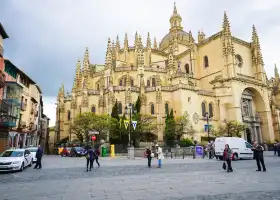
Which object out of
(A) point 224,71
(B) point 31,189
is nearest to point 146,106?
(A) point 224,71

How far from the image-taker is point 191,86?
3822cm

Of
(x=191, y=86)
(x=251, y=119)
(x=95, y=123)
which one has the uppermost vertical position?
(x=191, y=86)

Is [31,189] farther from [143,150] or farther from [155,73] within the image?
[155,73]

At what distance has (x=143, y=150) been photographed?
24.6 m

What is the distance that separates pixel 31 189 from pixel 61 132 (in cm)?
3798

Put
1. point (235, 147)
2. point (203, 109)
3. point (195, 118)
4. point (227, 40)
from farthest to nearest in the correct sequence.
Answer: point (227, 40) → point (203, 109) → point (195, 118) → point (235, 147)

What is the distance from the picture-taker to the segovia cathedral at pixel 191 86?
3728 centimetres

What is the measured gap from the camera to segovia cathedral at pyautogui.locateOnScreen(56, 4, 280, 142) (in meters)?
37.3

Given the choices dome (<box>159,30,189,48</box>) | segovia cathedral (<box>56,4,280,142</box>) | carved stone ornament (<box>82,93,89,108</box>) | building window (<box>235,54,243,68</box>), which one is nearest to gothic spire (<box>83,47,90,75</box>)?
segovia cathedral (<box>56,4,280,142</box>)

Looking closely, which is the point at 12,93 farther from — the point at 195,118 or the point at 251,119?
the point at 251,119

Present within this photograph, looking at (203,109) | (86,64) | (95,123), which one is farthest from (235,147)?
(86,64)

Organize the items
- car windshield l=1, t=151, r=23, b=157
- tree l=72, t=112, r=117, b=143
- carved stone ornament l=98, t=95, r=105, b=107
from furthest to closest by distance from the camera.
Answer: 1. carved stone ornament l=98, t=95, r=105, b=107
2. tree l=72, t=112, r=117, b=143
3. car windshield l=1, t=151, r=23, b=157

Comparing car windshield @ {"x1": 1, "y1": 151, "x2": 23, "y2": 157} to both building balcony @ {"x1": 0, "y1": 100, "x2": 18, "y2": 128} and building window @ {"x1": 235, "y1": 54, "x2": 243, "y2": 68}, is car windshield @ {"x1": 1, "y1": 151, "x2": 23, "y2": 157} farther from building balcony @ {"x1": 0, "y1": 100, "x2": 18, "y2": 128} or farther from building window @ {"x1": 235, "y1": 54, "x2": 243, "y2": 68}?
building window @ {"x1": 235, "y1": 54, "x2": 243, "y2": 68}

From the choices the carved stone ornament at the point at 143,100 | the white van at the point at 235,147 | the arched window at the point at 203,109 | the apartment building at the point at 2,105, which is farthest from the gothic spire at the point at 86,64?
the white van at the point at 235,147
